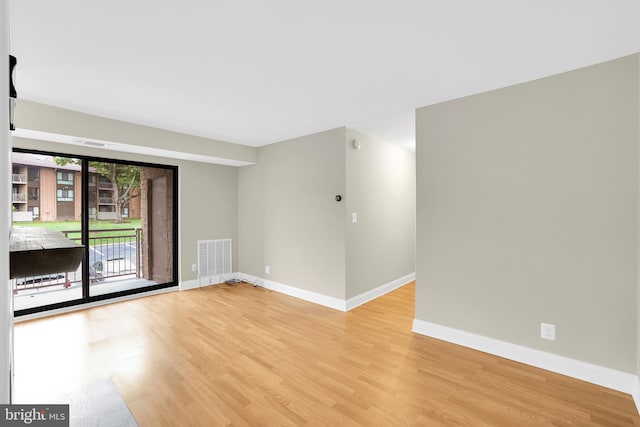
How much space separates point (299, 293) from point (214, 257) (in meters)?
1.80

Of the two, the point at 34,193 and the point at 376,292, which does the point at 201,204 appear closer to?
the point at 34,193

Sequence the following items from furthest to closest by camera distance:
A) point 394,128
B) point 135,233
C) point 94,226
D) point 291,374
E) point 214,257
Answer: point 214,257 < point 135,233 < point 94,226 < point 394,128 < point 291,374

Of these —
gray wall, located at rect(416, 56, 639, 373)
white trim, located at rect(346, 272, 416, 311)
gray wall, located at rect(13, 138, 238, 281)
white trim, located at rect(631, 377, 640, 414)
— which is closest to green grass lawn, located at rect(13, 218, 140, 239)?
gray wall, located at rect(13, 138, 238, 281)

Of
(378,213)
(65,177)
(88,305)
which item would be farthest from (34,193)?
(378,213)

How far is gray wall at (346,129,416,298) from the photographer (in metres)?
3.79

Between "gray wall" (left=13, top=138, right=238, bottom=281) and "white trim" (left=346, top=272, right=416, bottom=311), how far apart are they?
2558 millimetres

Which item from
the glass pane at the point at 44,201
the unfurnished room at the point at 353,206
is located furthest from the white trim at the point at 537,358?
the glass pane at the point at 44,201

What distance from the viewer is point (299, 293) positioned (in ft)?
13.8

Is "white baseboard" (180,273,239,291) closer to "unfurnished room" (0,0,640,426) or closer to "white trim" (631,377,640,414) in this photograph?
"unfurnished room" (0,0,640,426)

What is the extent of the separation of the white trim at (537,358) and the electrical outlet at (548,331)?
133 mm

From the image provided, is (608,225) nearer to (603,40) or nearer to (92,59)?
(603,40)

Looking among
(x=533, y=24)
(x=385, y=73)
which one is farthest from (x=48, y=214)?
(x=533, y=24)

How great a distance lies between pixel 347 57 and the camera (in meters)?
2.08

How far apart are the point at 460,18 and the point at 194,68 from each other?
6.27 ft
